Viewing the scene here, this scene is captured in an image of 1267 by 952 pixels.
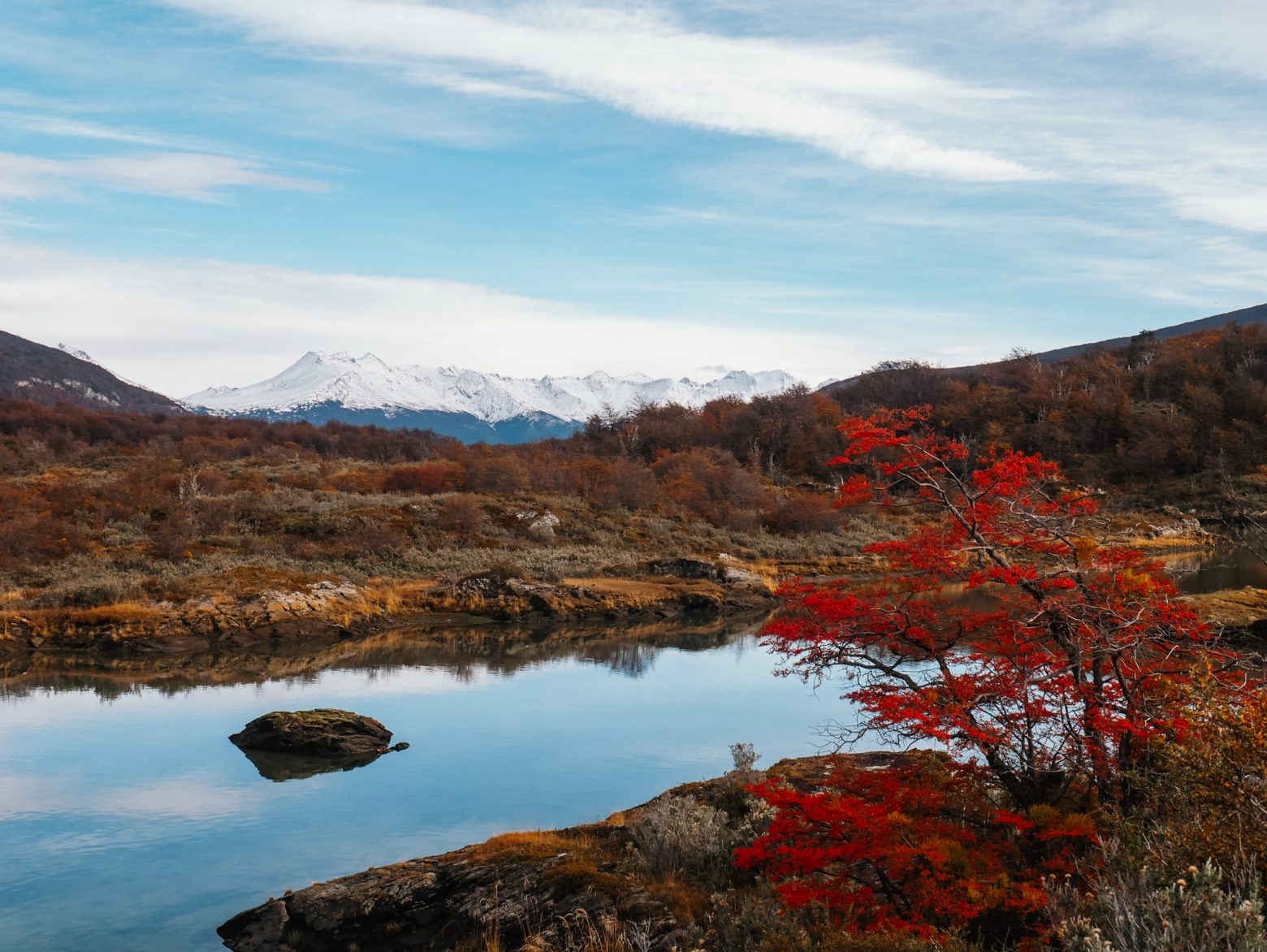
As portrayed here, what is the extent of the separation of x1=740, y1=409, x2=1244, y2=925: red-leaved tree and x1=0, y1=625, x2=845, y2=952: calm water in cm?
704

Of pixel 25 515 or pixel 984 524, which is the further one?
pixel 25 515


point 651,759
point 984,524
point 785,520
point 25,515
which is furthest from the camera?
point 785,520

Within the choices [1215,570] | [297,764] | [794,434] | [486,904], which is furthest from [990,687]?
[794,434]

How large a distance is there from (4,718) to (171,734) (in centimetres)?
436

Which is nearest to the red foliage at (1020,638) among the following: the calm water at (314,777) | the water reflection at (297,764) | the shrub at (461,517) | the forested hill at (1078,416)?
the calm water at (314,777)

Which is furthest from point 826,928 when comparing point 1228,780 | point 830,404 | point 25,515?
point 830,404

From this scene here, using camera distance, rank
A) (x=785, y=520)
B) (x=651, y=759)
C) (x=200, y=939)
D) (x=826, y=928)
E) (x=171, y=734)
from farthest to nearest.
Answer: (x=785, y=520), (x=171, y=734), (x=651, y=759), (x=200, y=939), (x=826, y=928)

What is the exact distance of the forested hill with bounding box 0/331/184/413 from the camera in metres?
155

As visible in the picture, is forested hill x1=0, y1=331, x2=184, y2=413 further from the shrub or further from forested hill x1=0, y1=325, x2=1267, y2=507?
the shrub

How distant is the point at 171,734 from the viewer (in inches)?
832

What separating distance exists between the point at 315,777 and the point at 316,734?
1.38m

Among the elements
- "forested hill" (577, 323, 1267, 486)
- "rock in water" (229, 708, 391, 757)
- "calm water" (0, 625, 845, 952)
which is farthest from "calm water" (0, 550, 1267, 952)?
"forested hill" (577, 323, 1267, 486)

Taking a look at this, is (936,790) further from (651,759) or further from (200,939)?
(651,759)

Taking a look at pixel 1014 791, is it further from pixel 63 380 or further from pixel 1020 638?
pixel 63 380
